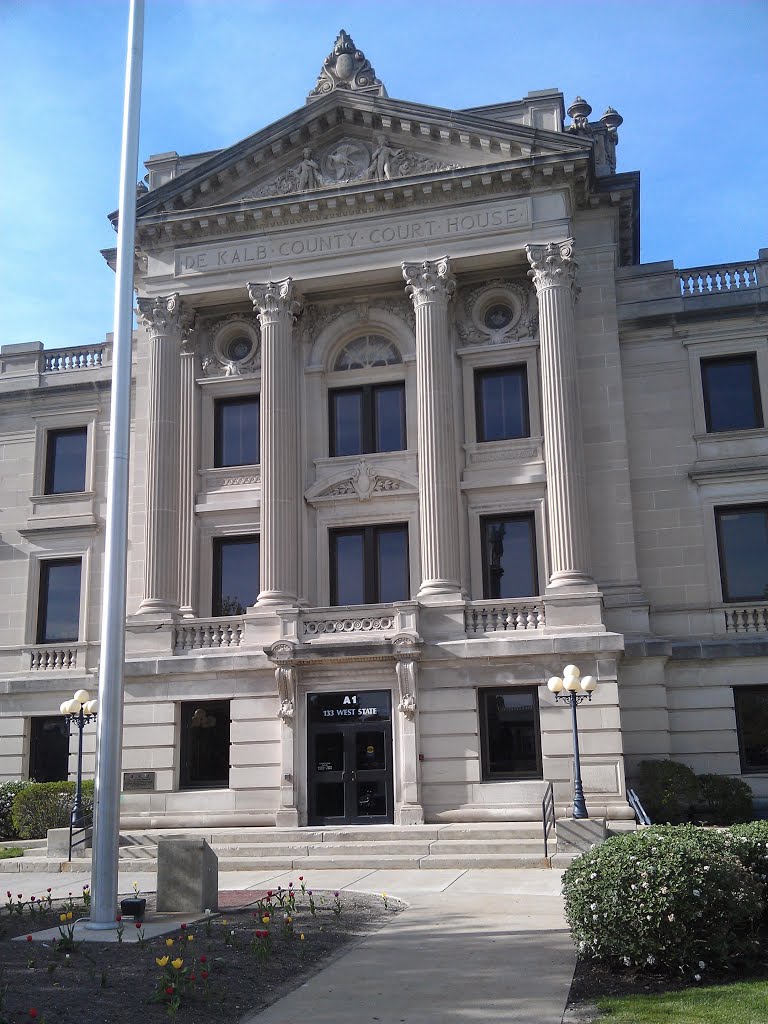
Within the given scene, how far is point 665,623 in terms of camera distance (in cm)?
3048

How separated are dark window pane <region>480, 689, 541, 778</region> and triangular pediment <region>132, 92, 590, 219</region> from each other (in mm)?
15783

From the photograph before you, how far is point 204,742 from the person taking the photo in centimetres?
3027

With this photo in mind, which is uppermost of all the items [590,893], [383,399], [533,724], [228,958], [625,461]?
[383,399]

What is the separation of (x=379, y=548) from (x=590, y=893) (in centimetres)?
2175

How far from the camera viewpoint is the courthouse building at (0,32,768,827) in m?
28.3

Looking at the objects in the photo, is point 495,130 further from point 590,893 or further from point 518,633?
point 590,893

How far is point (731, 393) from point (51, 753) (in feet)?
80.6

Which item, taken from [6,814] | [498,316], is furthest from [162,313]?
[6,814]

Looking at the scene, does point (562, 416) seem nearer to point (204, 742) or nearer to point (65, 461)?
point (204, 742)

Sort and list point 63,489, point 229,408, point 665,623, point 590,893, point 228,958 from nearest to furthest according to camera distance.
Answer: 1. point 590,893
2. point 228,958
3. point 665,623
4. point 229,408
5. point 63,489

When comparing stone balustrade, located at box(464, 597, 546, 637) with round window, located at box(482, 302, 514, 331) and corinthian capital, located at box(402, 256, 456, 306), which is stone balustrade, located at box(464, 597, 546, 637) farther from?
corinthian capital, located at box(402, 256, 456, 306)

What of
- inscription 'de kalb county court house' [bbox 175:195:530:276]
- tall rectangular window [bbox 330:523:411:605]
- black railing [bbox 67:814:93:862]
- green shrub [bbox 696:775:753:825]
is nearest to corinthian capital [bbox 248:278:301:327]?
inscription 'de kalb county court house' [bbox 175:195:530:276]

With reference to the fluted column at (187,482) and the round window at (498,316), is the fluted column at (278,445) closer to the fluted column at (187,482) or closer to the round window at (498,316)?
the fluted column at (187,482)

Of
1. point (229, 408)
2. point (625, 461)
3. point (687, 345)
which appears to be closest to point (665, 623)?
point (625, 461)
